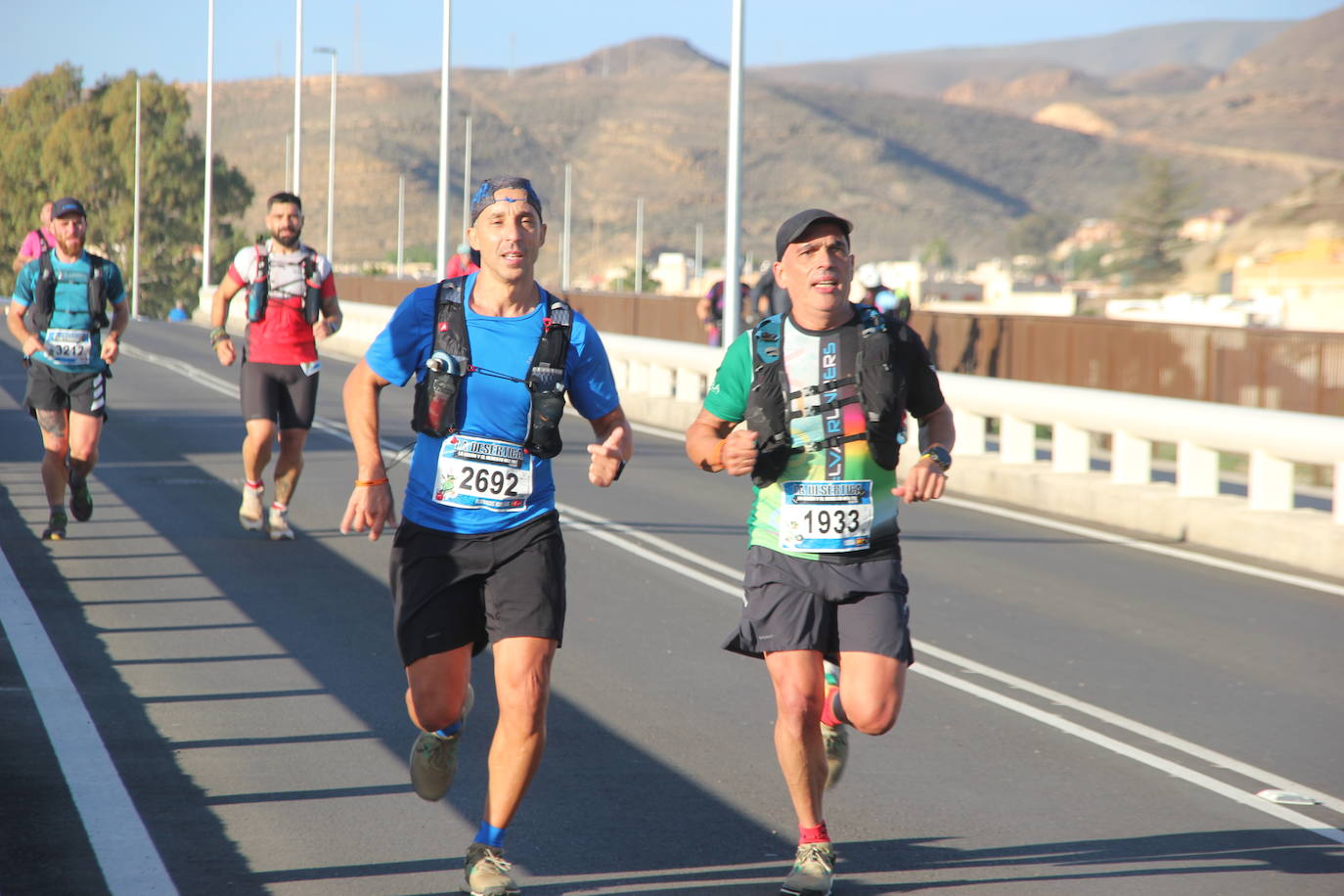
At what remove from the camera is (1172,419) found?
14.1 m

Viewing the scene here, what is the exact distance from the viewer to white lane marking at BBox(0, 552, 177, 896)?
538 centimetres

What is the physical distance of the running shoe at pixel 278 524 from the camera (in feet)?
39.8

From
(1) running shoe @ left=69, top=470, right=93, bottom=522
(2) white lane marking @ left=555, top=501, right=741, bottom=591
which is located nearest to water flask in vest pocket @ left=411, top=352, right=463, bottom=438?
(2) white lane marking @ left=555, top=501, right=741, bottom=591

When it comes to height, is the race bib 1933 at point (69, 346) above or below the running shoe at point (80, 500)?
above

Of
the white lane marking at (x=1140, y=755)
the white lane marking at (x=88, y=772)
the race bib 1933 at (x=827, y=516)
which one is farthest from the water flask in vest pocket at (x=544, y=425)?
the white lane marking at (x=1140, y=755)

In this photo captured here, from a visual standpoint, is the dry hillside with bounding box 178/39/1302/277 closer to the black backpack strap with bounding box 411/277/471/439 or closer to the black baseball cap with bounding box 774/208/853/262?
the black baseball cap with bounding box 774/208/853/262

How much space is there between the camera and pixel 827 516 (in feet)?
17.9

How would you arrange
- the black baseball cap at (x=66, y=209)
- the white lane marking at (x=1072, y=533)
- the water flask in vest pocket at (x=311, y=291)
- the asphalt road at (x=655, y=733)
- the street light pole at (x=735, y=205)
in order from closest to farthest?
the asphalt road at (x=655, y=733) < the white lane marking at (x=1072, y=533) < the black baseball cap at (x=66, y=209) < the water flask in vest pocket at (x=311, y=291) < the street light pole at (x=735, y=205)

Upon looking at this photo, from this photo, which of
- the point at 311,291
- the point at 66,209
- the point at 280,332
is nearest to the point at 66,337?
the point at 66,209

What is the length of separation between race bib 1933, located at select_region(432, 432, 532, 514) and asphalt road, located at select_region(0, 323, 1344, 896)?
41.2 inches

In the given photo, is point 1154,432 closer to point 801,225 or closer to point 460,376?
point 801,225

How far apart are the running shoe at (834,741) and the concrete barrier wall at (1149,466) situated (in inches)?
283

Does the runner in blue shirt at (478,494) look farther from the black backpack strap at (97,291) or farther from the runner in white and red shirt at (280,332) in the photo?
the black backpack strap at (97,291)

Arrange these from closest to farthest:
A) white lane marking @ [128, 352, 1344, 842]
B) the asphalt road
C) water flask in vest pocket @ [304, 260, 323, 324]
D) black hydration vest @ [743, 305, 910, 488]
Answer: black hydration vest @ [743, 305, 910, 488] < the asphalt road < white lane marking @ [128, 352, 1344, 842] < water flask in vest pocket @ [304, 260, 323, 324]
